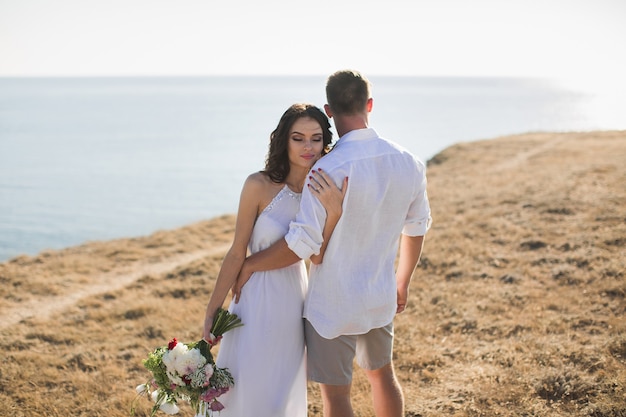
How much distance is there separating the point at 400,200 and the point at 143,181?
37.9 m

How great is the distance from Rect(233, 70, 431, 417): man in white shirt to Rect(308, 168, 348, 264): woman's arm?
17 millimetres

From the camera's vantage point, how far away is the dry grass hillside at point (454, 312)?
475 cm

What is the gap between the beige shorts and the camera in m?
3.11

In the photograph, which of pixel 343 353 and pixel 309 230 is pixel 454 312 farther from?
pixel 309 230

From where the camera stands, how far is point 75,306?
27.2 feet

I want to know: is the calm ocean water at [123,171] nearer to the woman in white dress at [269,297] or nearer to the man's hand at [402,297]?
the woman in white dress at [269,297]

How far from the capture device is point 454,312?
6621 millimetres

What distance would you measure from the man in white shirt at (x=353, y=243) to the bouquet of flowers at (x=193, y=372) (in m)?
0.52

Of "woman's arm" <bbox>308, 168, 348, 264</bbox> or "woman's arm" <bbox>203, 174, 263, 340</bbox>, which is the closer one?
"woman's arm" <bbox>308, 168, 348, 264</bbox>

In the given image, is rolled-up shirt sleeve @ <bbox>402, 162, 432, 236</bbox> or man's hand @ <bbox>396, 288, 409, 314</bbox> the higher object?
rolled-up shirt sleeve @ <bbox>402, 162, 432, 236</bbox>

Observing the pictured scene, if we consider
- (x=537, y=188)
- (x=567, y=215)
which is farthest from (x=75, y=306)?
(x=537, y=188)

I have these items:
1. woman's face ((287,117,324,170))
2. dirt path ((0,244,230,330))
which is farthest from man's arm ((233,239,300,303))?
dirt path ((0,244,230,330))

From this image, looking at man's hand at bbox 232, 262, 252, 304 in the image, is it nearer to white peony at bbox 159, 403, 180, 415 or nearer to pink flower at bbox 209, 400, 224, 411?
pink flower at bbox 209, 400, 224, 411

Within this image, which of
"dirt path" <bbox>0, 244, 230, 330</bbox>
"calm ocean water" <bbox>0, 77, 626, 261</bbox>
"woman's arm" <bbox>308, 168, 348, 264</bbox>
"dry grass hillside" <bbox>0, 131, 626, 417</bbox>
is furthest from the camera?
"calm ocean water" <bbox>0, 77, 626, 261</bbox>
